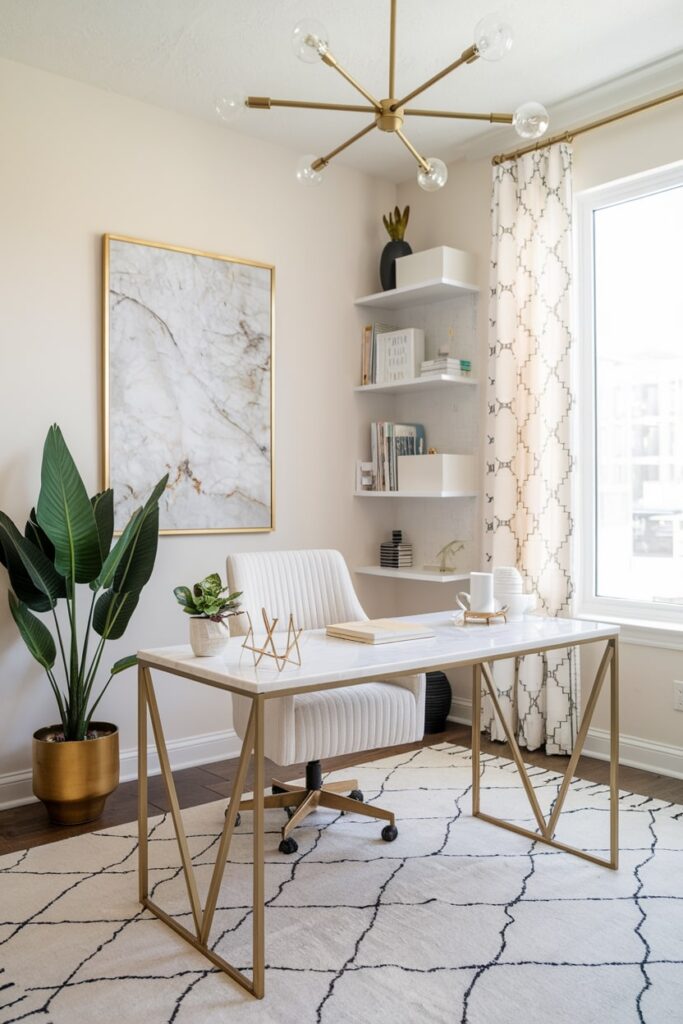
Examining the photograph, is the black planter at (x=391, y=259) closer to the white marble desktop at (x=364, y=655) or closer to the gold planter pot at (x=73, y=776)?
the white marble desktop at (x=364, y=655)

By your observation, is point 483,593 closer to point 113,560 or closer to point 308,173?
point 113,560

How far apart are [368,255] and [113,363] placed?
162cm

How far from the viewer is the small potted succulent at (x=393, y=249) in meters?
4.31

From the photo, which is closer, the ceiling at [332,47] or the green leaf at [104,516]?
the ceiling at [332,47]

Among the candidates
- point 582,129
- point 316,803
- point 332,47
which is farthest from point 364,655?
point 582,129

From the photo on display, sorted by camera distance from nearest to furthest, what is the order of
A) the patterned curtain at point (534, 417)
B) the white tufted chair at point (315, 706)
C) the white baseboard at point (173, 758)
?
the white tufted chair at point (315, 706) < the white baseboard at point (173, 758) < the patterned curtain at point (534, 417)

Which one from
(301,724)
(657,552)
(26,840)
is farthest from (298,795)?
(657,552)

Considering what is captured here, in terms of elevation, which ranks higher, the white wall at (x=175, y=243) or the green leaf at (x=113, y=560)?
the white wall at (x=175, y=243)

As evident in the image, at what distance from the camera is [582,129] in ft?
11.9

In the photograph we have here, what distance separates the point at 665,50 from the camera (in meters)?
3.21

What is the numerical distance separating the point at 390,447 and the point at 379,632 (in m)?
2.06

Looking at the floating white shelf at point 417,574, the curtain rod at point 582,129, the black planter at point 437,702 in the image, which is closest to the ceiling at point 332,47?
the curtain rod at point 582,129

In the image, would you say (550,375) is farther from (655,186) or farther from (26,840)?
(26,840)

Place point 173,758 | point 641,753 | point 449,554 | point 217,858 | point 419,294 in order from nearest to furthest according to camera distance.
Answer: point 217,858 < point 641,753 < point 173,758 < point 419,294 < point 449,554
